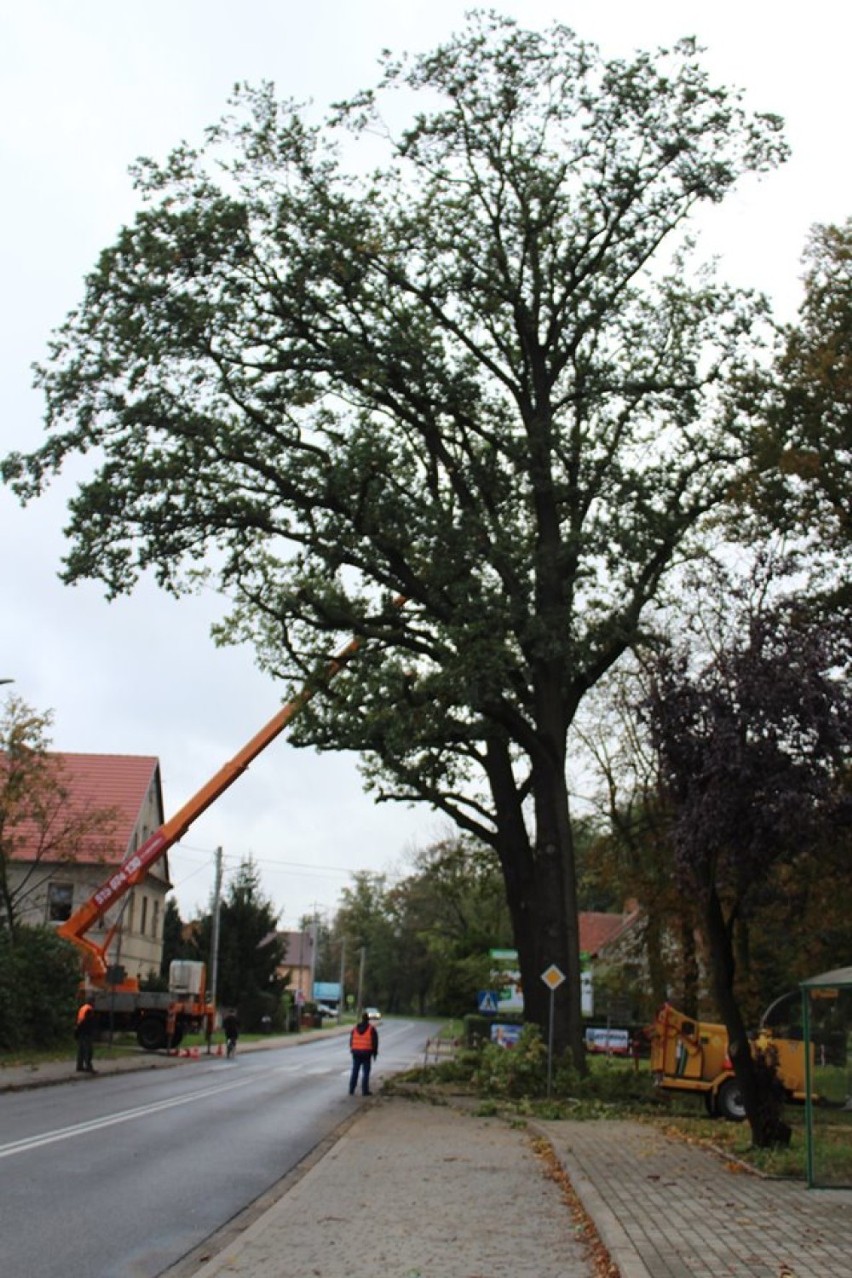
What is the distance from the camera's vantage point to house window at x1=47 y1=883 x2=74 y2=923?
5412 cm

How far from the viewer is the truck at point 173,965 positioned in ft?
121

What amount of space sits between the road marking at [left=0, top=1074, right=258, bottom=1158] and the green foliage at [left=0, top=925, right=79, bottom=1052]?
839 cm

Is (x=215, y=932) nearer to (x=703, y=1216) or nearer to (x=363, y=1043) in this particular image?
(x=363, y=1043)

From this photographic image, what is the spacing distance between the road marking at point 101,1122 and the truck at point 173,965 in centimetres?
833

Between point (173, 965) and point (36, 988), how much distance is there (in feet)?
35.8

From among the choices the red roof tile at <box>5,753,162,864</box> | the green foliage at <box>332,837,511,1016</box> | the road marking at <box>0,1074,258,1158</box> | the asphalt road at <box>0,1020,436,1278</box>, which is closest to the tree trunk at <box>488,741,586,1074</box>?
the asphalt road at <box>0,1020,436,1278</box>

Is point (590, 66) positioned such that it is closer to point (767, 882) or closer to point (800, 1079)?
point (767, 882)

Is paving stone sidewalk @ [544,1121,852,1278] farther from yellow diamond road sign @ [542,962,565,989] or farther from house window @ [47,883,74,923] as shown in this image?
house window @ [47,883,74,923]

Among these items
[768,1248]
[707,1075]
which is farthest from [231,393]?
[768,1248]

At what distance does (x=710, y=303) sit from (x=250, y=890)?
146 feet

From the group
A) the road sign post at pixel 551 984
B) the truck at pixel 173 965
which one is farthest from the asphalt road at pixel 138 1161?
the truck at pixel 173 965

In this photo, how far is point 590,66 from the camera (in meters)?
25.9

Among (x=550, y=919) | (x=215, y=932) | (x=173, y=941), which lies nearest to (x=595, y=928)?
(x=173, y=941)

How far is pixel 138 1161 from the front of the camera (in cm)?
1531
